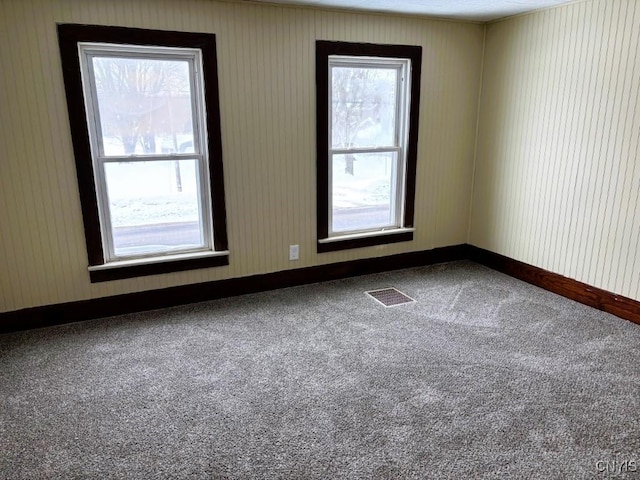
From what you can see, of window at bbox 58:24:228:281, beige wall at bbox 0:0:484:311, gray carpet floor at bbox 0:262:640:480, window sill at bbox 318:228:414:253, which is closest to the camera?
gray carpet floor at bbox 0:262:640:480

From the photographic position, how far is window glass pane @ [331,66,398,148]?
3732 millimetres

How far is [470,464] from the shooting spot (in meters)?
1.85

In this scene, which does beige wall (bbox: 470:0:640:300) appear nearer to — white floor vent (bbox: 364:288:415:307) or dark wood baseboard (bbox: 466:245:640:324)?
dark wood baseboard (bbox: 466:245:640:324)

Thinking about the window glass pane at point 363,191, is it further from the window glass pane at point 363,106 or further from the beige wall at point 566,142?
the beige wall at point 566,142

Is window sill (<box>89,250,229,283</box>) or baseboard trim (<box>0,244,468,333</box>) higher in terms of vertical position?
window sill (<box>89,250,229,283</box>)

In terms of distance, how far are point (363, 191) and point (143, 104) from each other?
75.0 inches

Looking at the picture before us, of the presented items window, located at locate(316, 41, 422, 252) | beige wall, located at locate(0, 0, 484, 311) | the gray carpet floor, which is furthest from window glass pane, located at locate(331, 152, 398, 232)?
the gray carpet floor

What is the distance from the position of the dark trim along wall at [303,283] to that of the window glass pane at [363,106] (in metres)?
1.07

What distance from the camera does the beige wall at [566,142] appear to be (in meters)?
3.05

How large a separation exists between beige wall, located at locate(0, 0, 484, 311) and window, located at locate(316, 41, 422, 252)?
0.30 feet

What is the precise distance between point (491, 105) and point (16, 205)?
12.5ft

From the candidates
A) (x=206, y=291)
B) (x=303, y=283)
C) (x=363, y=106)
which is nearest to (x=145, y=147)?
(x=206, y=291)

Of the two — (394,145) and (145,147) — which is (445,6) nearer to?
(394,145)

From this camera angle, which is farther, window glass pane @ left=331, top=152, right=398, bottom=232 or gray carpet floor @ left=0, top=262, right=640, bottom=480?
window glass pane @ left=331, top=152, right=398, bottom=232
